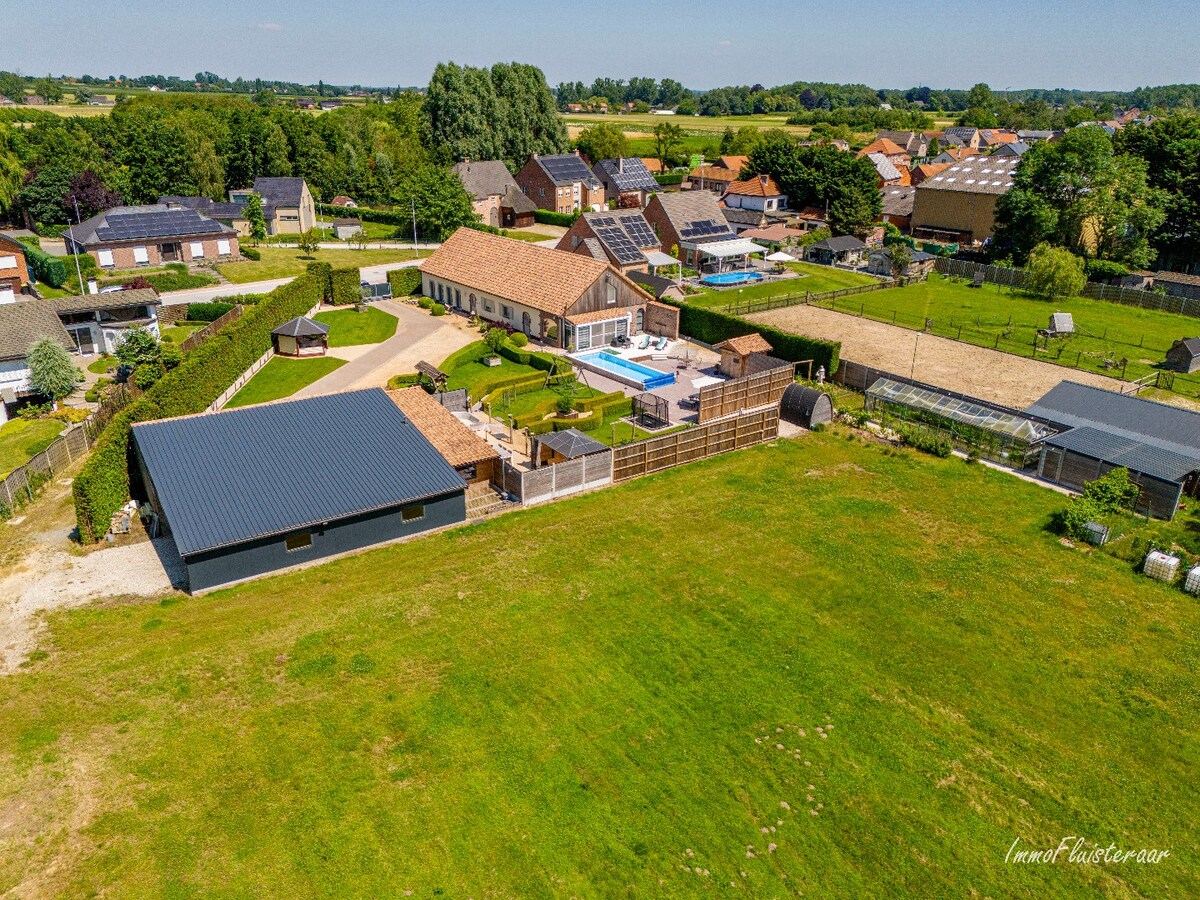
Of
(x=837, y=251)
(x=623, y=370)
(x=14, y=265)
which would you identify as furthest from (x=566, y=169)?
(x=623, y=370)

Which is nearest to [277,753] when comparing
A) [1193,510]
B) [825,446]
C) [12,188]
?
[825,446]

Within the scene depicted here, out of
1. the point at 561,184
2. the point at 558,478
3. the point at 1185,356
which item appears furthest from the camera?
the point at 561,184

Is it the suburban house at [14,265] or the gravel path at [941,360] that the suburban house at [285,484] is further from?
the suburban house at [14,265]

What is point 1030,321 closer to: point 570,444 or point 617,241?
point 617,241

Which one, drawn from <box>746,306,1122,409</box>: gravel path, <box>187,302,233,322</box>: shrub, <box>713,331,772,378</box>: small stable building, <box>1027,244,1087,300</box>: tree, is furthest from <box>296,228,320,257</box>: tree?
<box>1027,244,1087,300</box>: tree

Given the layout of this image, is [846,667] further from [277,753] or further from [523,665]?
[277,753]
